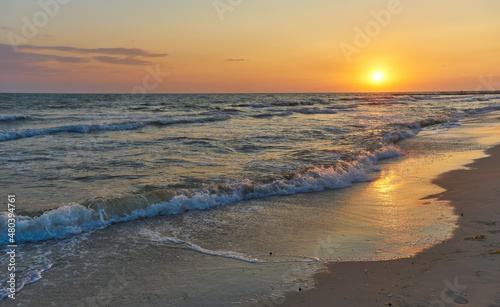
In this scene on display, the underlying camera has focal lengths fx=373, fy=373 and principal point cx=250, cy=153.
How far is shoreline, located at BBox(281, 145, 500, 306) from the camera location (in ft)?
13.3

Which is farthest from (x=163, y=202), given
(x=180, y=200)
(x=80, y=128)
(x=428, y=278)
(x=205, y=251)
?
(x=80, y=128)

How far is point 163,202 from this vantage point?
8.16m

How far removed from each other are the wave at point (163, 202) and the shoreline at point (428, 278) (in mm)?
4060

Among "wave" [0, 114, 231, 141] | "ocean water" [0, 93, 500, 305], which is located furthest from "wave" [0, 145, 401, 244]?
"wave" [0, 114, 231, 141]

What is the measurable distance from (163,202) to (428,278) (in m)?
5.45

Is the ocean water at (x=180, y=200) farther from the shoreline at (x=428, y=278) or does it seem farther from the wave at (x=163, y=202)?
the shoreline at (x=428, y=278)

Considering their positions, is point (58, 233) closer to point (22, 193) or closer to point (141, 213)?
point (141, 213)

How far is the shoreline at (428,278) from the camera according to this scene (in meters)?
4.04

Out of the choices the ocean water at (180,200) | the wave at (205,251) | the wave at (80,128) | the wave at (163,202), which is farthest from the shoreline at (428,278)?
the wave at (80,128)

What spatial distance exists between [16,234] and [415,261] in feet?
21.0

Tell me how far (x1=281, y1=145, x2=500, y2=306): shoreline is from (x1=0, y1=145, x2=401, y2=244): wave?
13.3 feet

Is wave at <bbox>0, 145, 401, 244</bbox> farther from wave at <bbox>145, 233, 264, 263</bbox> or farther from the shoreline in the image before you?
the shoreline

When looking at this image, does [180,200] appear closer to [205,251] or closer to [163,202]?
[163,202]

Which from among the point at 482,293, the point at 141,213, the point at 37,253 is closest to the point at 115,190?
the point at 141,213
